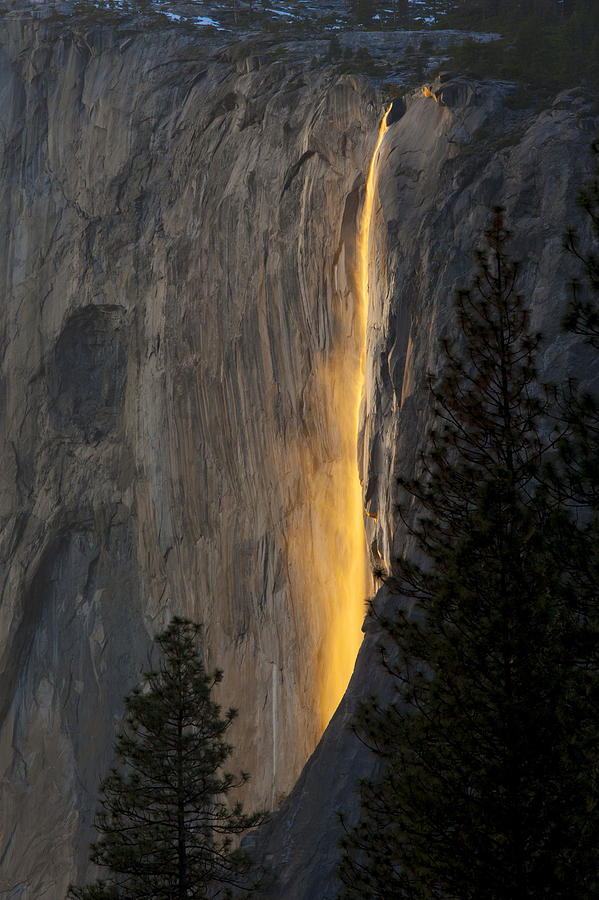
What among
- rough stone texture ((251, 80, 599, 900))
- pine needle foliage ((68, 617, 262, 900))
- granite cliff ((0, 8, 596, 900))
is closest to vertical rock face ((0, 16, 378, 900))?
granite cliff ((0, 8, 596, 900))

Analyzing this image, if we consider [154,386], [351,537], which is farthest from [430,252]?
[154,386]

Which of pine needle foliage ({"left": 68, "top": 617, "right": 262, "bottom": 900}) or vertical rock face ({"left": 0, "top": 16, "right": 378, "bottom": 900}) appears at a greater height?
vertical rock face ({"left": 0, "top": 16, "right": 378, "bottom": 900})

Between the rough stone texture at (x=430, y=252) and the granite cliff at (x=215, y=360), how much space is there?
0.06m

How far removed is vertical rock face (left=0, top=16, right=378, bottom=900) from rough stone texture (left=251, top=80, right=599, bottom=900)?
2.54m

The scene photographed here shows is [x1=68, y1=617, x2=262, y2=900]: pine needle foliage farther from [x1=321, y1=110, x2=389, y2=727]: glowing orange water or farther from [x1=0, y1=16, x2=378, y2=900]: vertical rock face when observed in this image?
[x1=0, y1=16, x2=378, y2=900]: vertical rock face

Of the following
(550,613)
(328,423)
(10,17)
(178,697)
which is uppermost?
(10,17)

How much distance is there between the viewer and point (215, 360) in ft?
101

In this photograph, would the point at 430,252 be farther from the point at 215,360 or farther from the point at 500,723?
the point at 500,723

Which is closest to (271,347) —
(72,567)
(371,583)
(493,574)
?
(371,583)

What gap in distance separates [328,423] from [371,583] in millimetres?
4459

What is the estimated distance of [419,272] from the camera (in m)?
21.8

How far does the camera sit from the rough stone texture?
1838 cm

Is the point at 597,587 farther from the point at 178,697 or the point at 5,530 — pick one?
the point at 5,530

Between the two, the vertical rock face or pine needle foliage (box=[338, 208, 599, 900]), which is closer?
pine needle foliage (box=[338, 208, 599, 900])
